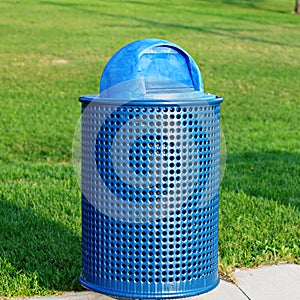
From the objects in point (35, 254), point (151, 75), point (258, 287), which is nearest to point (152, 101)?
point (151, 75)

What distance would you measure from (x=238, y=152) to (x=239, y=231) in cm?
331

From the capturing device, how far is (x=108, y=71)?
3316 mm

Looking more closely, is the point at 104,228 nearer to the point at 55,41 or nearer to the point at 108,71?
the point at 108,71

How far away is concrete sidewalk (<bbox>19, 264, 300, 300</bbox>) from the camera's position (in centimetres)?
353

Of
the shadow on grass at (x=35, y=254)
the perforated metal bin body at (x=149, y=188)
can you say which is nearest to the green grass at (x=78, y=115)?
the shadow on grass at (x=35, y=254)

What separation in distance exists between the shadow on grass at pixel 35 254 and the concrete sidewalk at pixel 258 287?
6.8 inches

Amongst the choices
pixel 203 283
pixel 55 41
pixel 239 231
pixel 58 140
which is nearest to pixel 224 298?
pixel 203 283

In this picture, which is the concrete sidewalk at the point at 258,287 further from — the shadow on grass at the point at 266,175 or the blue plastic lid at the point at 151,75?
the shadow on grass at the point at 266,175

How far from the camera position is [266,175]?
6.20m

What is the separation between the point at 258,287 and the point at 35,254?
1.34 meters

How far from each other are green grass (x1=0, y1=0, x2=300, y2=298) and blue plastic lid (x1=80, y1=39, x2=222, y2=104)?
1.15 metres

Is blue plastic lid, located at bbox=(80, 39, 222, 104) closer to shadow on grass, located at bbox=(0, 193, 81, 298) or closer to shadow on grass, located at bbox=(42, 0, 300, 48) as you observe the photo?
shadow on grass, located at bbox=(0, 193, 81, 298)

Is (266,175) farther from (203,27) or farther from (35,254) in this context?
(203,27)

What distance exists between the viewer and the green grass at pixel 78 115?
13.8 feet
